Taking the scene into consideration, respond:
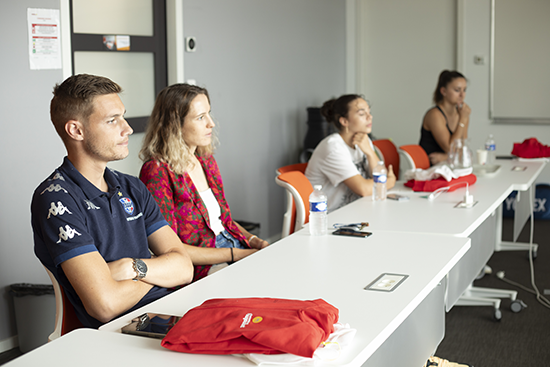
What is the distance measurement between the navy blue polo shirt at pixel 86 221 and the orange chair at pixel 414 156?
2.57 metres

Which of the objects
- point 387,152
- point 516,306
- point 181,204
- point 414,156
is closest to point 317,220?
point 181,204

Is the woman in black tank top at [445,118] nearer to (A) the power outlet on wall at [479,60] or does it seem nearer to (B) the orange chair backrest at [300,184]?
(A) the power outlet on wall at [479,60]

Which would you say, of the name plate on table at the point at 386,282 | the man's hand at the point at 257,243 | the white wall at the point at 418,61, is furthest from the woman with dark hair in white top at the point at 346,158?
the white wall at the point at 418,61

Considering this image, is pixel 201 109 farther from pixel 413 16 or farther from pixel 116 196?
pixel 413 16

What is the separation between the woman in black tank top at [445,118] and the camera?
4.73m

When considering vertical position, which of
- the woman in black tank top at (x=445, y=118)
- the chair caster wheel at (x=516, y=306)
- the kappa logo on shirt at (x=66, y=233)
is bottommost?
the chair caster wheel at (x=516, y=306)

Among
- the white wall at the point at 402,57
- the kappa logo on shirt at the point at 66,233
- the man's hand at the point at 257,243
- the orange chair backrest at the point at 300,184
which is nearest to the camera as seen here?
the kappa logo on shirt at the point at 66,233

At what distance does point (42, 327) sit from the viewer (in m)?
2.85

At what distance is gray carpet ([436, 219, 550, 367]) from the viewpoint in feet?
9.29

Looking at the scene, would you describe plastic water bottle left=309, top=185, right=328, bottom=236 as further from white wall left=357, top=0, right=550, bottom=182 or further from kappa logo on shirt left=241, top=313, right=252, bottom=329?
white wall left=357, top=0, right=550, bottom=182

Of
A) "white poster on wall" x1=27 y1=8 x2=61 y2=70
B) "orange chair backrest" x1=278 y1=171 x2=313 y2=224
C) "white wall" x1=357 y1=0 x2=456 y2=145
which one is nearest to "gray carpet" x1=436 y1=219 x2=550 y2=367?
"orange chair backrest" x1=278 y1=171 x2=313 y2=224

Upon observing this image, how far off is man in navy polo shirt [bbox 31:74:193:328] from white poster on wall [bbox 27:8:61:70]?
49.2 inches

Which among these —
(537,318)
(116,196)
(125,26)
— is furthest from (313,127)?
(116,196)

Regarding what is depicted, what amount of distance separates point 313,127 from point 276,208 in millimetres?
852
